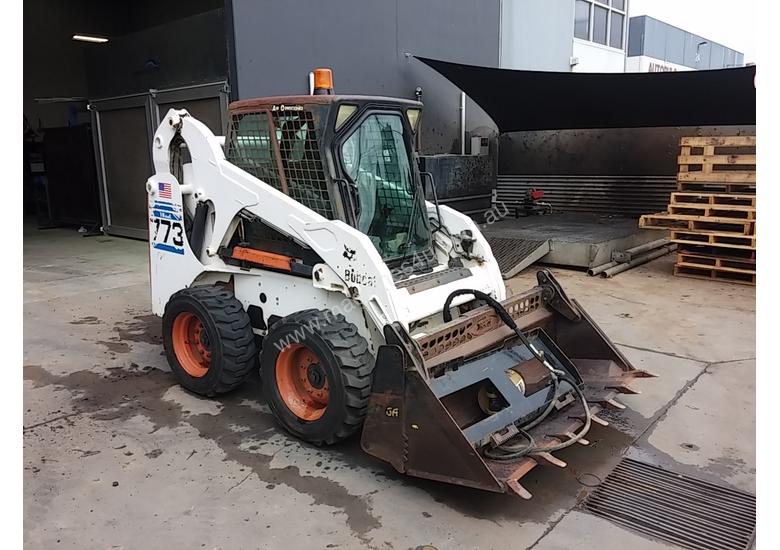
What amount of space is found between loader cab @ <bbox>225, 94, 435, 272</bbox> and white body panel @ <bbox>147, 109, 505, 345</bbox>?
16 centimetres

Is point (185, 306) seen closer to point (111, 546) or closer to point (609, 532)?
point (111, 546)

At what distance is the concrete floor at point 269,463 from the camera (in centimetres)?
279

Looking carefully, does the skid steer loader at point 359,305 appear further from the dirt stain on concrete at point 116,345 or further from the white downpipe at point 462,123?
the white downpipe at point 462,123

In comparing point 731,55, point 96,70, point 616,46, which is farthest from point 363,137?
point 731,55

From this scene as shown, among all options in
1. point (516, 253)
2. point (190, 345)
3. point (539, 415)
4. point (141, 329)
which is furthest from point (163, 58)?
point (539, 415)

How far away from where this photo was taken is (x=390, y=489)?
3.12m

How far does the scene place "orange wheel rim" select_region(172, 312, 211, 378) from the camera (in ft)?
14.2

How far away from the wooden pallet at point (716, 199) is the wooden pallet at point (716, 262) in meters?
0.64

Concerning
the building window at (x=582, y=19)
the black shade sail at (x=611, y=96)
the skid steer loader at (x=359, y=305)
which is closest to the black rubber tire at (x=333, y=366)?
the skid steer loader at (x=359, y=305)

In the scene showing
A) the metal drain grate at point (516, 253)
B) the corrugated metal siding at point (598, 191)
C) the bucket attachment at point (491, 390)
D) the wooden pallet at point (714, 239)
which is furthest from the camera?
the corrugated metal siding at point (598, 191)

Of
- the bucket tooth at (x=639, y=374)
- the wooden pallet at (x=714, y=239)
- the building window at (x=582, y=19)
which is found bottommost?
the bucket tooth at (x=639, y=374)

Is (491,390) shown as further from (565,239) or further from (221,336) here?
(565,239)

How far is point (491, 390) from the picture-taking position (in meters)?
3.40

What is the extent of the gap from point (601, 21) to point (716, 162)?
10.1m
